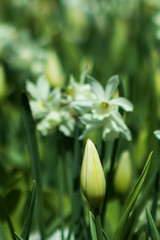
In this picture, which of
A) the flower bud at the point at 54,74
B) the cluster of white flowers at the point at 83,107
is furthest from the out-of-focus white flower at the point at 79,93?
the flower bud at the point at 54,74

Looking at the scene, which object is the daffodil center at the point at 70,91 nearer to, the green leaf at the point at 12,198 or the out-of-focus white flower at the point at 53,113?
the out-of-focus white flower at the point at 53,113

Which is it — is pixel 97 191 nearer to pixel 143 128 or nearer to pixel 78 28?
pixel 143 128

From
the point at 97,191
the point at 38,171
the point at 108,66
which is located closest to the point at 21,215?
the point at 38,171

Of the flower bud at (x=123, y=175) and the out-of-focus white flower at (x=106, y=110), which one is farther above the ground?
the out-of-focus white flower at (x=106, y=110)

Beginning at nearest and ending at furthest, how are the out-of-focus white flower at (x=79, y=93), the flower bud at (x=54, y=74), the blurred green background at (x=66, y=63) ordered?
the out-of-focus white flower at (x=79, y=93) → the blurred green background at (x=66, y=63) → the flower bud at (x=54, y=74)

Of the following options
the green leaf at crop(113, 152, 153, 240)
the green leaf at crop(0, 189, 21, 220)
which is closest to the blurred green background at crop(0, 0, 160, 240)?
the green leaf at crop(0, 189, 21, 220)

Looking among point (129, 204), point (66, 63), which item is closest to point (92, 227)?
point (129, 204)
